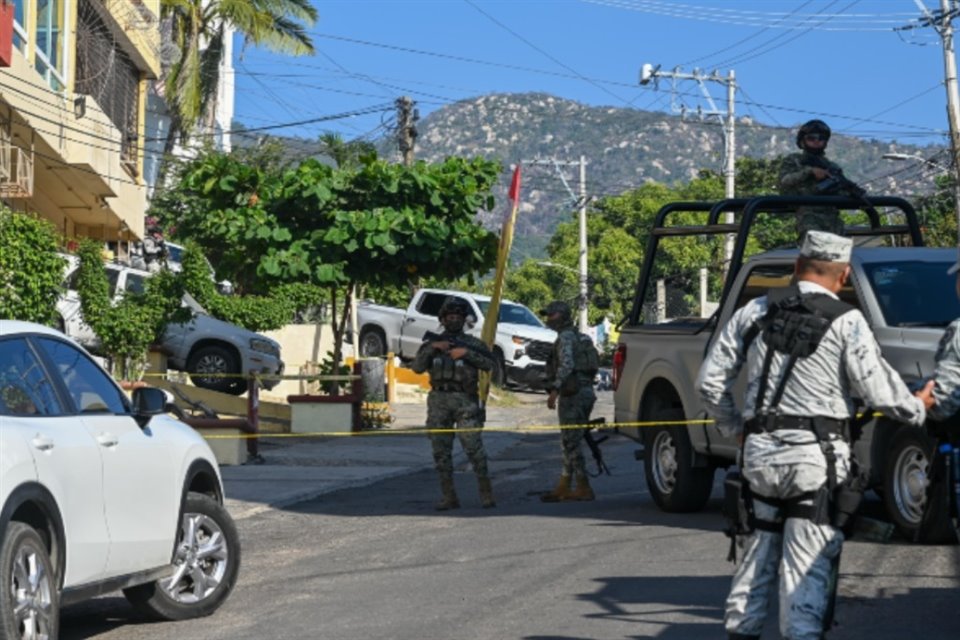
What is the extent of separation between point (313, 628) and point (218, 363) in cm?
2104

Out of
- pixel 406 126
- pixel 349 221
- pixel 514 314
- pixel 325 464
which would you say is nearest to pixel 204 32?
pixel 406 126

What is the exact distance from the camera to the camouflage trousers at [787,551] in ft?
23.6

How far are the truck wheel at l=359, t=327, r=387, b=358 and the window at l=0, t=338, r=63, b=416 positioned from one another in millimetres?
30783

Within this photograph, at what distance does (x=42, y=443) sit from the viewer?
8.06 meters

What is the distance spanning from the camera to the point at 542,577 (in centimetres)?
1097

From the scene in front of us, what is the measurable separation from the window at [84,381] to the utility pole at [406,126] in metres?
36.6

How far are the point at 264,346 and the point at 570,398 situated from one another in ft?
47.1

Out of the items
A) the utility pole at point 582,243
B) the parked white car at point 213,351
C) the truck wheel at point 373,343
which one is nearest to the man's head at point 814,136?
the parked white car at point 213,351

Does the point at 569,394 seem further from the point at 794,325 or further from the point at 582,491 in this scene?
the point at 794,325

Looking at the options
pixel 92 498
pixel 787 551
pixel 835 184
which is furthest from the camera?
pixel 835 184

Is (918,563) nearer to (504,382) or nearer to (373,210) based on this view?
(373,210)

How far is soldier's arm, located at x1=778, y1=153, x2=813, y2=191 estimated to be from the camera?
46.7 feet

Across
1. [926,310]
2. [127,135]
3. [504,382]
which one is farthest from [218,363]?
[926,310]

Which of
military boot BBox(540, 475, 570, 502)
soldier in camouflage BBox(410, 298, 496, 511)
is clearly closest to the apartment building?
soldier in camouflage BBox(410, 298, 496, 511)
